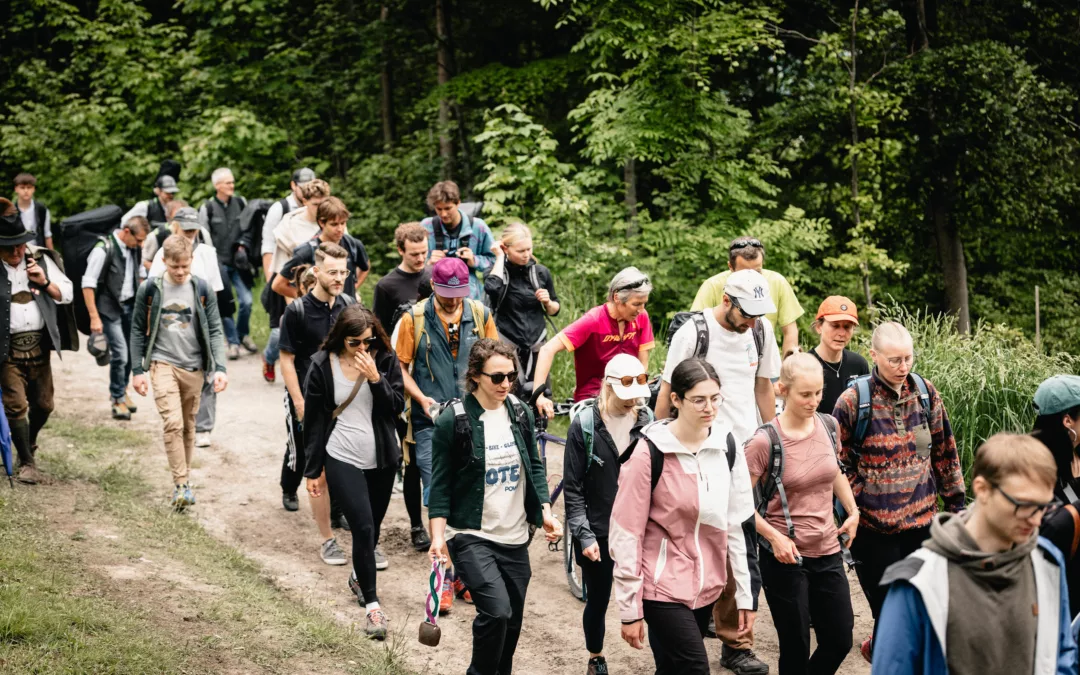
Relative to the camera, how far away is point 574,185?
12.9m

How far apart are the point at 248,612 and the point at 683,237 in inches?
324

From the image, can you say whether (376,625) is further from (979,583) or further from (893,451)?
(979,583)

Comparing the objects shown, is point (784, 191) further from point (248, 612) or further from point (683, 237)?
point (248, 612)

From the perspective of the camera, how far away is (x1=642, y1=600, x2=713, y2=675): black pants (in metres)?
4.52

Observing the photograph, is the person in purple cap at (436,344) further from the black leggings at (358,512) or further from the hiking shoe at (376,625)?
the hiking shoe at (376,625)

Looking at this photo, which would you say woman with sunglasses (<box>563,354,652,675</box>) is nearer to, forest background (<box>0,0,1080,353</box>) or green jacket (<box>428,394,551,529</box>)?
green jacket (<box>428,394,551,529</box>)

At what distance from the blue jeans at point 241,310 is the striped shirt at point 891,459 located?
9262mm

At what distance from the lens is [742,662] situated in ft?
19.6

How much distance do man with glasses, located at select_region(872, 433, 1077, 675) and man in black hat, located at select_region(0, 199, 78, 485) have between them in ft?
24.6

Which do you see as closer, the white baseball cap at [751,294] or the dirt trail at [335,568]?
the white baseball cap at [751,294]

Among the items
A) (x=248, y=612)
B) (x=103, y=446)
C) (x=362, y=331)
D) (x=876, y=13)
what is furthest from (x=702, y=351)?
(x=876, y=13)

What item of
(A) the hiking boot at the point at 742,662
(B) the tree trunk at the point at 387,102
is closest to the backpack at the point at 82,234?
(A) the hiking boot at the point at 742,662

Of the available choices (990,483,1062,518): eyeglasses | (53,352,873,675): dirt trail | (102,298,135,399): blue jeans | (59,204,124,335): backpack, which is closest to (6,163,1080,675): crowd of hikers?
(990,483,1062,518): eyeglasses

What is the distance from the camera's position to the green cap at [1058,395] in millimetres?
3965
